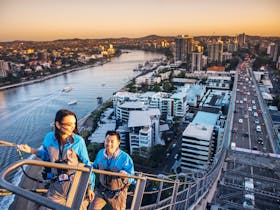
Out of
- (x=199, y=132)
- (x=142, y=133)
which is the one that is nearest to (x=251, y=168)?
(x=199, y=132)

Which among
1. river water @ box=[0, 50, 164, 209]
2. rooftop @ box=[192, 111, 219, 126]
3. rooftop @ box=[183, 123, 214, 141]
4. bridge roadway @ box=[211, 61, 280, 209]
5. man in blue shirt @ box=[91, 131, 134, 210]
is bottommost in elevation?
river water @ box=[0, 50, 164, 209]

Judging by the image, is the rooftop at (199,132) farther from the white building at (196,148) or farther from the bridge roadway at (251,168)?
the bridge roadway at (251,168)

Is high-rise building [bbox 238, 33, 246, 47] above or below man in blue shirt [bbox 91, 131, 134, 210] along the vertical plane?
above

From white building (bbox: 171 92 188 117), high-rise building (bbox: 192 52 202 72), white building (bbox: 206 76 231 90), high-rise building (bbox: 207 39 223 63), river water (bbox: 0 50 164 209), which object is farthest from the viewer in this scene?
high-rise building (bbox: 207 39 223 63)

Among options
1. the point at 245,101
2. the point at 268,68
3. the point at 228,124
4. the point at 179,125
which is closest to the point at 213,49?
the point at 268,68

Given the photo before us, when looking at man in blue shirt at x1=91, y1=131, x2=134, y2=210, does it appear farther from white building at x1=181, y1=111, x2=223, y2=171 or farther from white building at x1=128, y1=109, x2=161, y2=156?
white building at x1=128, y1=109, x2=161, y2=156

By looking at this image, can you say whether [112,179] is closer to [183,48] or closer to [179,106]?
[179,106]

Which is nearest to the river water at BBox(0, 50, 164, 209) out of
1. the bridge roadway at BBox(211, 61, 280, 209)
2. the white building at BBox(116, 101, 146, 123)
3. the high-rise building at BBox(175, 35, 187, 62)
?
the white building at BBox(116, 101, 146, 123)
